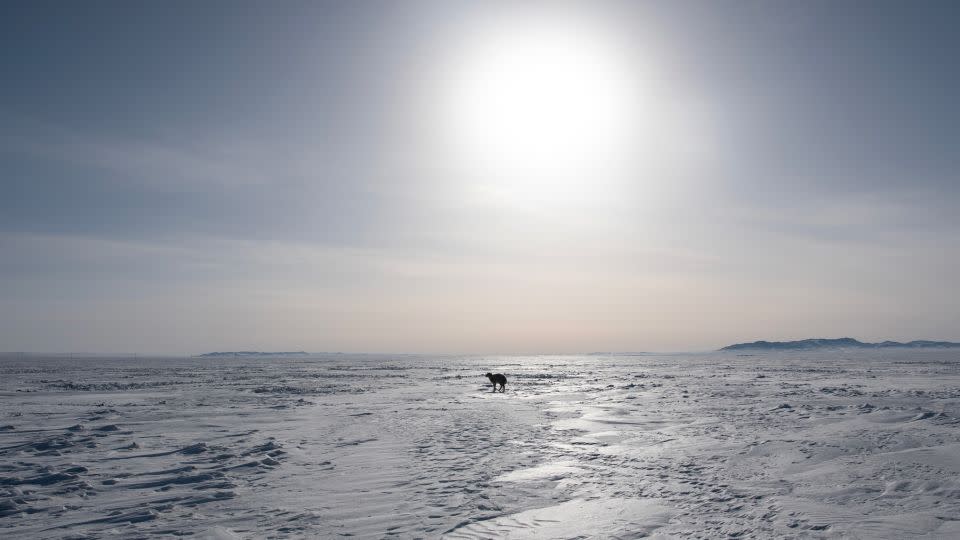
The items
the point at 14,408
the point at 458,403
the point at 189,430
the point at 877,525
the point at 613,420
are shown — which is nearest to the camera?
the point at 877,525

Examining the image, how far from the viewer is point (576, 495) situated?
323 inches

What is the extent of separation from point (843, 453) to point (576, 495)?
260 inches

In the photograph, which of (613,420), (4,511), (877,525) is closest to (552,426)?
(613,420)

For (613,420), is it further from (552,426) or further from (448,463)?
(448,463)

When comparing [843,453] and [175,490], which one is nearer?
[175,490]

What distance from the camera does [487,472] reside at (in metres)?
9.64

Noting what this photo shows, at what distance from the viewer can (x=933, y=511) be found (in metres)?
6.98

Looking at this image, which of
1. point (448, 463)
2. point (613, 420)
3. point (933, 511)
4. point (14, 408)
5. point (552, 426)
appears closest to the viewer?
point (933, 511)

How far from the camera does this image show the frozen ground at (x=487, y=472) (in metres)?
6.87

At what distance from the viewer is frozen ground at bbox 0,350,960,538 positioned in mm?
6871

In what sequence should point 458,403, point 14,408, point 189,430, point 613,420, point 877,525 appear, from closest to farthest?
1. point 877,525
2. point 189,430
3. point 613,420
4. point 14,408
5. point 458,403

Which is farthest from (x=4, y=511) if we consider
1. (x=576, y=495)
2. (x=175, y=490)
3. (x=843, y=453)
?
(x=843, y=453)

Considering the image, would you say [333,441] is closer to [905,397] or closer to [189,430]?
[189,430]

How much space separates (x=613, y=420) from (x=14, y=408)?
22.7 m
